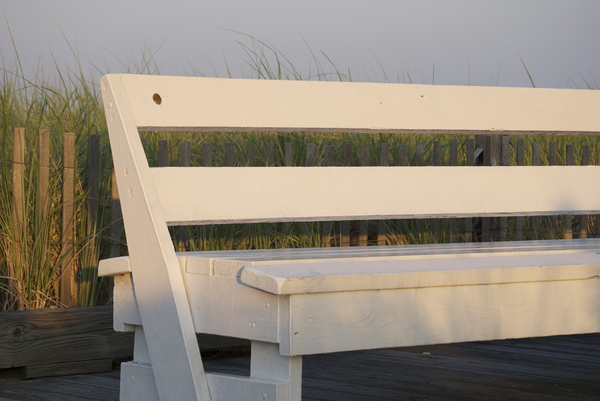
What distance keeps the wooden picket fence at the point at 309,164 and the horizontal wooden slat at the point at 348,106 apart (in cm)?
142

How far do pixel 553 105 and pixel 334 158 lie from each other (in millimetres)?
1905

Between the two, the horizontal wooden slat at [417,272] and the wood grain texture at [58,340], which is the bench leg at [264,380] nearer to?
the horizontal wooden slat at [417,272]

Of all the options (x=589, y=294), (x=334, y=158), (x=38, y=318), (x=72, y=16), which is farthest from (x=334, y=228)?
(x=72, y=16)

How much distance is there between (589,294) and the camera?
5.04 feet

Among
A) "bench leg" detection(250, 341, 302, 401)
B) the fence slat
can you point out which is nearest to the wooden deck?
the fence slat

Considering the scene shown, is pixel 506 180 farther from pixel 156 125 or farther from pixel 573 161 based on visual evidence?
pixel 573 161

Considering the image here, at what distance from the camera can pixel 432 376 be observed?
295 cm

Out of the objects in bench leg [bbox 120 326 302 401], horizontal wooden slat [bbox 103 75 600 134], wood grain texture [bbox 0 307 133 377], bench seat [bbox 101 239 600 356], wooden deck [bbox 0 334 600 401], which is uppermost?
horizontal wooden slat [bbox 103 75 600 134]

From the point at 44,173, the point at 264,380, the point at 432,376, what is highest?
the point at 44,173

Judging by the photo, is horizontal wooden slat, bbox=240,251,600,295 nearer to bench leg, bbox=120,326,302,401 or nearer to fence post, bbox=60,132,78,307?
bench leg, bbox=120,326,302,401

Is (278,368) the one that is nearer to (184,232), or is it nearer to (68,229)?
(68,229)

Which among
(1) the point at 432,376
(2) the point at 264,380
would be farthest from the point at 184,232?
(2) the point at 264,380

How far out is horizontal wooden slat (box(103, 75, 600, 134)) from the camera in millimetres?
1878

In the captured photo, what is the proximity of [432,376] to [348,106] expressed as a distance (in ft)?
4.17
